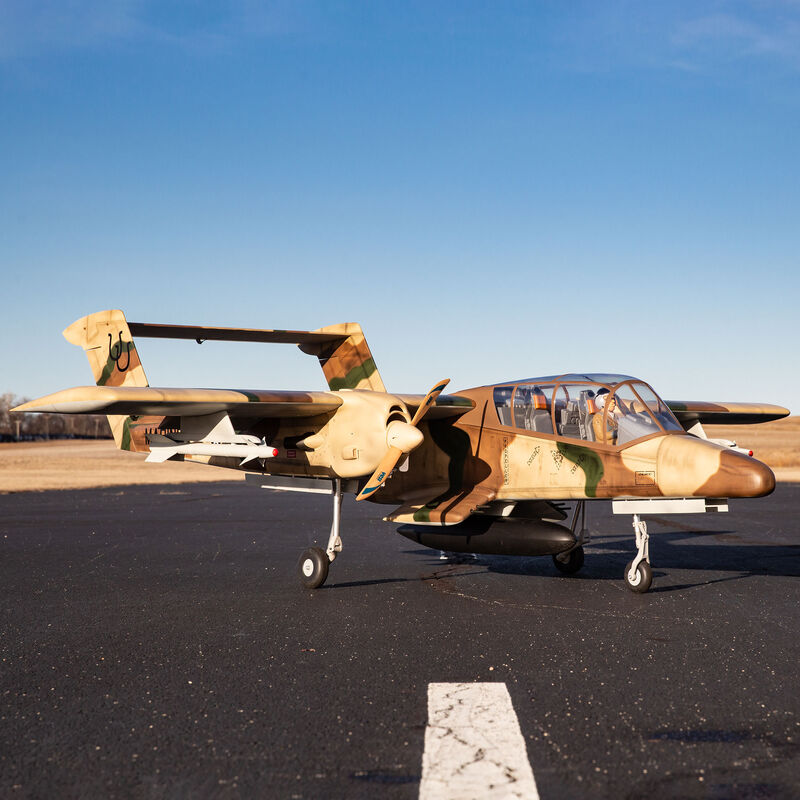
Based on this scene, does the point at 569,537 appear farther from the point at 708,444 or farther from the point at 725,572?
the point at 725,572

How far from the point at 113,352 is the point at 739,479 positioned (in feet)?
37.4

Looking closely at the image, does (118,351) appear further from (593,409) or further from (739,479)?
(739,479)

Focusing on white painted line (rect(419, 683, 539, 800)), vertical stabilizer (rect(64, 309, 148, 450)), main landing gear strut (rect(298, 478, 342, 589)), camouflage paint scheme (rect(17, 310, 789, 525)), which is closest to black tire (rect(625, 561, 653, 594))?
camouflage paint scheme (rect(17, 310, 789, 525))

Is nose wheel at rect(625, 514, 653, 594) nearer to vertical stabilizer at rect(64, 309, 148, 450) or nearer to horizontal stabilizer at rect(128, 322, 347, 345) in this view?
horizontal stabilizer at rect(128, 322, 347, 345)

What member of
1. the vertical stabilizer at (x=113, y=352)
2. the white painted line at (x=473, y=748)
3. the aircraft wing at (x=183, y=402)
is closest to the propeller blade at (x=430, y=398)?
the aircraft wing at (x=183, y=402)

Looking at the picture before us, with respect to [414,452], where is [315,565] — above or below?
below

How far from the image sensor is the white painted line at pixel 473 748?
14.3 feet

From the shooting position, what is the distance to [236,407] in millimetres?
11125

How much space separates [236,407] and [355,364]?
3093 millimetres

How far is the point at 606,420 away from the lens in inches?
422

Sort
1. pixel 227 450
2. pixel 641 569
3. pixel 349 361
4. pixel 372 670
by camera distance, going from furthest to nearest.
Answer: pixel 349 361 < pixel 227 450 < pixel 641 569 < pixel 372 670

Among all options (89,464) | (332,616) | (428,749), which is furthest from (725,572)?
(89,464)

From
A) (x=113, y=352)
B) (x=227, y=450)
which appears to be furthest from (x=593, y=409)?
(x=113, y=352)

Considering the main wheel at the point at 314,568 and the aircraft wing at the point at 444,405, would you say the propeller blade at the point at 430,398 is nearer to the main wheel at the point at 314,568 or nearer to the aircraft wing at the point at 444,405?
the aircraft wing at the point at 444,405
